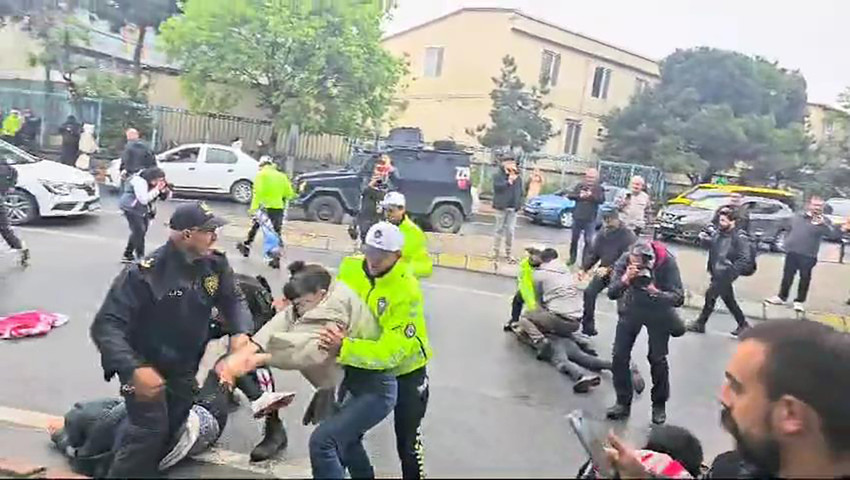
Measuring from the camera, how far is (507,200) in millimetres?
12648

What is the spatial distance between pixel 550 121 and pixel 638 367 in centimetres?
1868

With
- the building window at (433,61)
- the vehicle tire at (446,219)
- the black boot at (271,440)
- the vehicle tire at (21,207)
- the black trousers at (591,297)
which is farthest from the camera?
the building window at (433,61)

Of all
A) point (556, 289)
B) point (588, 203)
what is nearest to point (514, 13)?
point (588, 203)

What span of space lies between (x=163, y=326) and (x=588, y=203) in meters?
9.09

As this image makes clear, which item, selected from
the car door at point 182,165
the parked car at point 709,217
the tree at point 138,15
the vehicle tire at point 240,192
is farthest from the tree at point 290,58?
the parked car at point 709,217

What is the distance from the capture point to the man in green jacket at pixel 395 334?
3.38 metres

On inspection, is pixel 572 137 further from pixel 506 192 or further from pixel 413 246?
pixel 413 246

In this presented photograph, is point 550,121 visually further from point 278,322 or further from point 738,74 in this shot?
point 278,322

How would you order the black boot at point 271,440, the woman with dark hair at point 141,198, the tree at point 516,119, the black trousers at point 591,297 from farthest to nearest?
the tree at point 516,119
the woman with dark hair at point 141,198
the black trousers at point 591,297
the black boot at point 271,440

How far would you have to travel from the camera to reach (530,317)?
23.9ft

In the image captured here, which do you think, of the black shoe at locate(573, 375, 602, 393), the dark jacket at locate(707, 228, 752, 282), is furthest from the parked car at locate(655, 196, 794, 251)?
the black shoe at locate(573, 375, 602, 393)

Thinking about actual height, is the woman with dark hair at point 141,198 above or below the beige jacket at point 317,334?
below

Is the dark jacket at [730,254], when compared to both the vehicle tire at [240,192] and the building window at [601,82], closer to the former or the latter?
the vehicle tire at [240,192]

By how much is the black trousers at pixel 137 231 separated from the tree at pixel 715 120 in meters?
17.1
